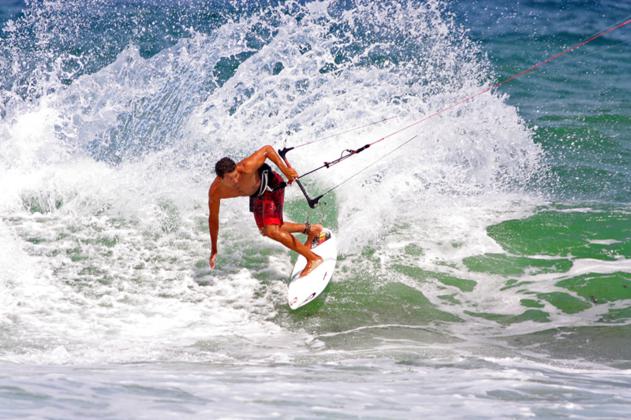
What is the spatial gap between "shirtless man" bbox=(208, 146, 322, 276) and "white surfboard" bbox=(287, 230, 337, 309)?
0.29ft

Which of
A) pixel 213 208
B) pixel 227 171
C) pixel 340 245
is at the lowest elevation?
pixel 340 245

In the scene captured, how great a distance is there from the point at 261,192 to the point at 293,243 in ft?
1.95

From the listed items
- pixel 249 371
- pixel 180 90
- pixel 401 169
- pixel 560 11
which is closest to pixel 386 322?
pixel 249 371

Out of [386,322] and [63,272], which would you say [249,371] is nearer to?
[386,322]

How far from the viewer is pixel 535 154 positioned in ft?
35.3

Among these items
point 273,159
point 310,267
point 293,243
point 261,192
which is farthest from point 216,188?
point 310,267

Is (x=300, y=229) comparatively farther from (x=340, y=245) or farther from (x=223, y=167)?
(x=223, y=167)

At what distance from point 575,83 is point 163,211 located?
8.32 m

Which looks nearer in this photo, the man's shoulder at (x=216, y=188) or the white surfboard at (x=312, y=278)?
the man's shoulder at (x=216, y=188)

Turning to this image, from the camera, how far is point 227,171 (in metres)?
6.30

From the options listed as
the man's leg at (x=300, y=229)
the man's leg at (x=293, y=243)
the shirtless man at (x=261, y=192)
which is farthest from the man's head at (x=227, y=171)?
the man's leg at (x=300, y=229)

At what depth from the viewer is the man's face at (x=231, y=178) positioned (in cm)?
637

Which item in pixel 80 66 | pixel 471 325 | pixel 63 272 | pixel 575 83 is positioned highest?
pixel 80 66

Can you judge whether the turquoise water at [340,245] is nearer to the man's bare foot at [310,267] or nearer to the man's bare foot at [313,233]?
the man's bare foot at [310,267]
